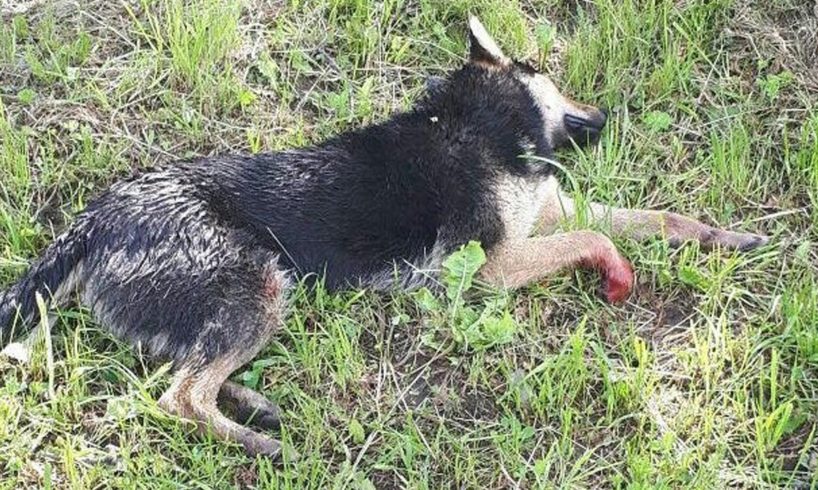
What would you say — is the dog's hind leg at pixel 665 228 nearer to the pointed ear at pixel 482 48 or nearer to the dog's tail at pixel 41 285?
the pointed ear at pixel 482 48

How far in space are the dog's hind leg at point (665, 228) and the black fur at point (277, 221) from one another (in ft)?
1.25

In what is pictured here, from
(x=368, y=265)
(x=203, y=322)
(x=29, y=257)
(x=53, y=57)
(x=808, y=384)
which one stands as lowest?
(x=808, y=384)

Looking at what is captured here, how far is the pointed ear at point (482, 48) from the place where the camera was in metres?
5.32

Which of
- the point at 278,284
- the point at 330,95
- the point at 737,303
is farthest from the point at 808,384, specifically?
the point at 330,95

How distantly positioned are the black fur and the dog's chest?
5cm

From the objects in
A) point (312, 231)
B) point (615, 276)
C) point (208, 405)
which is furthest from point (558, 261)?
point (208, 405)

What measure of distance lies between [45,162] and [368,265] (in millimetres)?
1798

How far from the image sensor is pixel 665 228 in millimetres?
4922

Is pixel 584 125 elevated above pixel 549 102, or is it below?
below

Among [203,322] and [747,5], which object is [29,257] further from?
[747,5]

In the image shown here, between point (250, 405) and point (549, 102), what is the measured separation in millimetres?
2198

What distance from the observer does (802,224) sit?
4992mm

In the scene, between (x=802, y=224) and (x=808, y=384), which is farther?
(x=802, y=224)

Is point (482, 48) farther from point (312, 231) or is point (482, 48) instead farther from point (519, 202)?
point (312, 231)
